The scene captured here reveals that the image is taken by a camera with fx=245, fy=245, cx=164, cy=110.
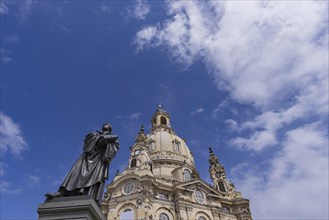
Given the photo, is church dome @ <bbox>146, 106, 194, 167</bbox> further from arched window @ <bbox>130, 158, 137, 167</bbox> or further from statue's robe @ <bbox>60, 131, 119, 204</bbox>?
statue's robe @ <bbox>60, 131, 119, 204</bbox>

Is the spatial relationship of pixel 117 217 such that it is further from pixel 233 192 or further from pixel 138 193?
pixel 233 192

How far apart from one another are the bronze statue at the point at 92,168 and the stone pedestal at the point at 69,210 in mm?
382

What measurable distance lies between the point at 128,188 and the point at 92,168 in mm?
30945

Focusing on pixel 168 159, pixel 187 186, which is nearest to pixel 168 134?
pixel 168 159

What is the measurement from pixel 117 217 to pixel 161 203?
6455 mm

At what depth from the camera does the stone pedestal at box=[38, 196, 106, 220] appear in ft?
16.3

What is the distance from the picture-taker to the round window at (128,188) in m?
34.9

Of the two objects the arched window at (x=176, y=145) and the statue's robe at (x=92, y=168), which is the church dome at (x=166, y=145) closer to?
the arched window at (x=176, y=145)

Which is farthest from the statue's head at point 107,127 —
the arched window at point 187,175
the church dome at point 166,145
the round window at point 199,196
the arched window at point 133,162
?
the church dome at point 166,145

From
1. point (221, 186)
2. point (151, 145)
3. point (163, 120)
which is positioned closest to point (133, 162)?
point (151, 145)

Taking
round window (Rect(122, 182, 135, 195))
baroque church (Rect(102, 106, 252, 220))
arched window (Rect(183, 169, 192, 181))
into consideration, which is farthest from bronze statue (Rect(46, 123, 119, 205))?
arched window (Rect(183, 169, 192, 181))

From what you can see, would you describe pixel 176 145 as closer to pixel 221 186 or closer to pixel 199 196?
pixel 221 186

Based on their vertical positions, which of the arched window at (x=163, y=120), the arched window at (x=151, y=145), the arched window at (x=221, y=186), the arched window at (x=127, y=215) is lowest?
the arched window at (x=127, y=215)

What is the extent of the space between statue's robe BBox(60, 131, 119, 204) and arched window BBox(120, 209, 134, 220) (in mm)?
28863
